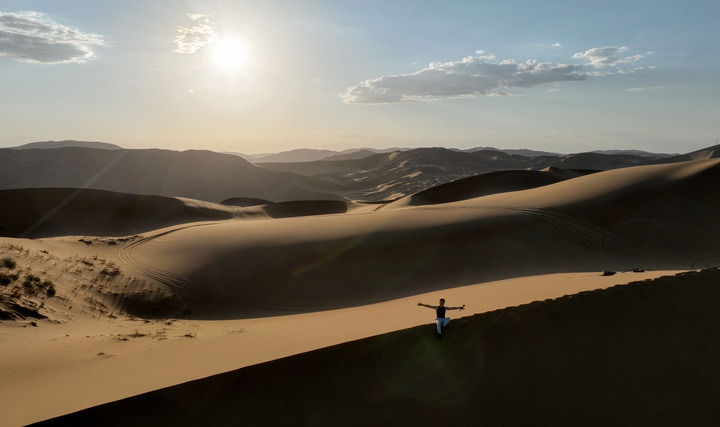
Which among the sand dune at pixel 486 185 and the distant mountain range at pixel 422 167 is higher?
the distant mountain range at pixel 422 167

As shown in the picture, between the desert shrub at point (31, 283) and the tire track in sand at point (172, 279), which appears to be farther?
the tire track in sand at point (172, 279)

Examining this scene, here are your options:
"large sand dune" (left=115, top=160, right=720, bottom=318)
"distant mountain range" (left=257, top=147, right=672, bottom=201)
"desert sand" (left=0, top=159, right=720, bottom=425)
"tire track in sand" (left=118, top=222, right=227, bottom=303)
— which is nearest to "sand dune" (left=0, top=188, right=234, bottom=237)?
"desert sand" (left=0, top=159, right=720, bottom=425)

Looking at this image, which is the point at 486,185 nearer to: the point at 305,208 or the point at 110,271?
the point at 305,208

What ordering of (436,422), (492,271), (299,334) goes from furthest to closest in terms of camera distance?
1. (492,271)
2. (299,334)
3. (436,422)

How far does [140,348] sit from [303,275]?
23.5 feet

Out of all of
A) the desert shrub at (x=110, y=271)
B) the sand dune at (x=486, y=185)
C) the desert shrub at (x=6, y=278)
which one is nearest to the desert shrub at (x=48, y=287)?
the desert shrub at (x=6, y=278)

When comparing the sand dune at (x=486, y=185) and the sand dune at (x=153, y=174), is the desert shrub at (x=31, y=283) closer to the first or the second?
the sand dune at (x=486, y=185)

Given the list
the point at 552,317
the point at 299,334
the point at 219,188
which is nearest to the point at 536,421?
the point at 552,317

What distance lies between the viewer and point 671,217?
1720 cm

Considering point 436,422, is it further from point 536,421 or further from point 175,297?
point 175,297

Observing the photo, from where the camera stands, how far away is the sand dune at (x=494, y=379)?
4328 millimetres

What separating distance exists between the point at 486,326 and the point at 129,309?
820cm

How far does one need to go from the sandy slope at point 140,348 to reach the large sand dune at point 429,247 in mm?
3324

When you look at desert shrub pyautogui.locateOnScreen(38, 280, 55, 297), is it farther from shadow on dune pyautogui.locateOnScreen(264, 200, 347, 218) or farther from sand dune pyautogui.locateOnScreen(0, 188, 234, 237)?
shadow on dune pyautogui.locateOnScreen(264, 200, 347, 218)
